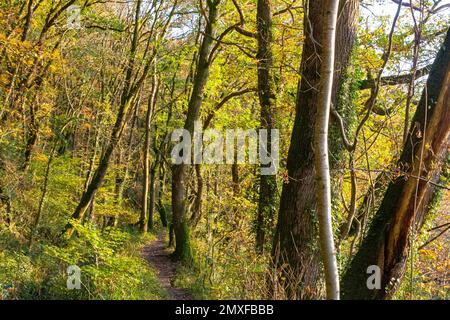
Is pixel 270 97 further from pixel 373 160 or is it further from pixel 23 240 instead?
pixel 23 240

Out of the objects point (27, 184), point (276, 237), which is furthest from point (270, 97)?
point (27, 184)

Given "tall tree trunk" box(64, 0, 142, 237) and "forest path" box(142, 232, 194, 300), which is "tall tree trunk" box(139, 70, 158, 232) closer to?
Result: "forest path" box(142, 232, 194, 300)

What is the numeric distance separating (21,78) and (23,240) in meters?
4.66

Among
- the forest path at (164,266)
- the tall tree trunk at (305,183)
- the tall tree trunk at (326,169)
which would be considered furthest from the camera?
A: the forest path at (164,266)

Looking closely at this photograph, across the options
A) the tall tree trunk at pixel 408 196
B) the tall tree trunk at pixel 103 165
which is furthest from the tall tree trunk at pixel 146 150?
the tall tree trunk at pixel 408 196

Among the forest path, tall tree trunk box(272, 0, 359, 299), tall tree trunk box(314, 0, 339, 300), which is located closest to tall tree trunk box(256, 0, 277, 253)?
tall tree trunk box(272, 0, 359, 299)

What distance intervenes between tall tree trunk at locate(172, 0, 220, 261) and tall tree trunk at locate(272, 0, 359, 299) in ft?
22.8

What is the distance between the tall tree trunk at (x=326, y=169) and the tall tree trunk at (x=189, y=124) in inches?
376

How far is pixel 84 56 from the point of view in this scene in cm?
1548

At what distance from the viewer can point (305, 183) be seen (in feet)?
19.9

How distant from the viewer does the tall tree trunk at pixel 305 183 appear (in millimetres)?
5879

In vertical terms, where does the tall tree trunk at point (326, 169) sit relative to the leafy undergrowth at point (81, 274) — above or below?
above

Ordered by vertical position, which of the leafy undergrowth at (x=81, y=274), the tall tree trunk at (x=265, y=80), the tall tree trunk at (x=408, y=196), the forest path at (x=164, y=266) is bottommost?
the forest path at (x=164, y=266)

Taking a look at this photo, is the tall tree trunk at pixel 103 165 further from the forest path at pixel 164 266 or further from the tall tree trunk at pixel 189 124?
the forest path at pixel 164 266
